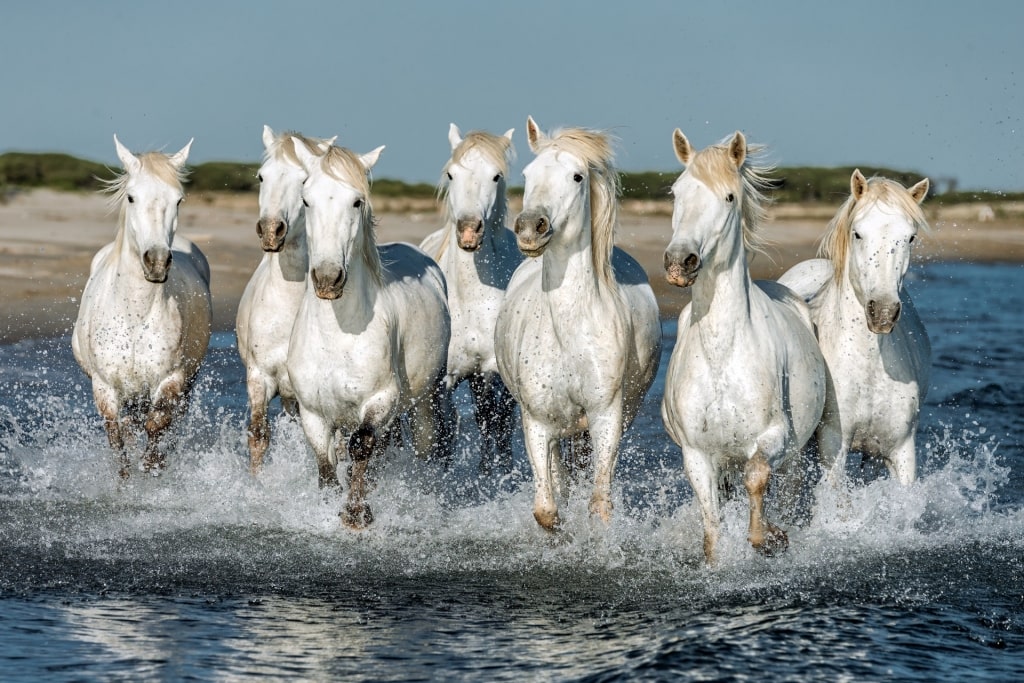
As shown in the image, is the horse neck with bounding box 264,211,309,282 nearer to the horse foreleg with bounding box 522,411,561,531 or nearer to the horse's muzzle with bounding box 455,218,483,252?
the horse's muzzle with bounding box 455,218,483,252

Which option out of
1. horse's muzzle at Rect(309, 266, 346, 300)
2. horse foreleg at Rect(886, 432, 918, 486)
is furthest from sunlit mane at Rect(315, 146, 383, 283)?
horse foreleg at Rect(886, 432, 918, 486)

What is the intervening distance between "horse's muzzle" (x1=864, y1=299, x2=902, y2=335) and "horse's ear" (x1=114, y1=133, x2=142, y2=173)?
4.07 m

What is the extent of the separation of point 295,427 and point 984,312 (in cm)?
1522

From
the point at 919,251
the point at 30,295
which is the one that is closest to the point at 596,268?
the point at 30,295

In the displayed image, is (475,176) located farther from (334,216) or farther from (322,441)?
(322,441)

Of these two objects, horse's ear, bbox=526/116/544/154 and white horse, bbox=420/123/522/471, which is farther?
white horse, bbox=420/123/522/471

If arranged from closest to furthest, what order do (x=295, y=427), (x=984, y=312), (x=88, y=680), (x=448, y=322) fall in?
1. (x=88, y=680)
2. (x=448, y=322)
3. (x=295, y=427)
4. (x=984, y=312)

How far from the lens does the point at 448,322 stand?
8.23 metres

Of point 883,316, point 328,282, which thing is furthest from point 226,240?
point 883,316

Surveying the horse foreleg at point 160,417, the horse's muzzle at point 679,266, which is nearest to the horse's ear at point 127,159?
the horse foreleg at point 160,417

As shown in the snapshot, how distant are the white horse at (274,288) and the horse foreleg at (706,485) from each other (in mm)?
2471

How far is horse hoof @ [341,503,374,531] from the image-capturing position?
7.49 m

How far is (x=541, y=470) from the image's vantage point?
708cm

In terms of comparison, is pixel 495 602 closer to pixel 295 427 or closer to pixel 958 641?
pixel 958 641
